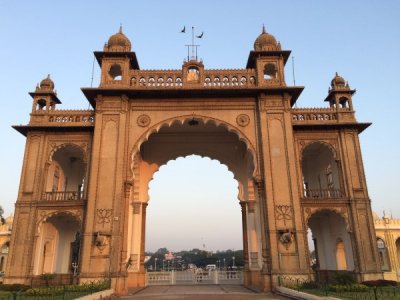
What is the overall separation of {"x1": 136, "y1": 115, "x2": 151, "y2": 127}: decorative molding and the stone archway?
1.66 metres

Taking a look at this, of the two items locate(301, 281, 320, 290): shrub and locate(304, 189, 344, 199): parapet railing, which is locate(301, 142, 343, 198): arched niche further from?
locate(301, 281, 320, 290): shrub

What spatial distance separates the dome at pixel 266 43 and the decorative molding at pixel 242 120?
4.01 m

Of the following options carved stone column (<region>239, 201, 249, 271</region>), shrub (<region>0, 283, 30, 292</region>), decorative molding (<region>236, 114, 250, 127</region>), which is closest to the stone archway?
carved stone column (<region>239, 201, 249, 271</region>)

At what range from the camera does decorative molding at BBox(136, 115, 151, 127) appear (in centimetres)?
1845

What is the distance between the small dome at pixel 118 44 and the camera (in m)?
19.7

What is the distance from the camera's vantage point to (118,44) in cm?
1978

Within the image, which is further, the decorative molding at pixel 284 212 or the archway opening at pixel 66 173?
the archway opening at pixel 66 173

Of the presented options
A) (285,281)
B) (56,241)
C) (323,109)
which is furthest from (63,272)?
(323,109)

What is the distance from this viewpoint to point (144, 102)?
18797 millimetres

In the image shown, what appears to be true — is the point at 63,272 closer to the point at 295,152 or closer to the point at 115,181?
the point at 115,181

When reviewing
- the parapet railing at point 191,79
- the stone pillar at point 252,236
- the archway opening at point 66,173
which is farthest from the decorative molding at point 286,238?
the archway opening at point 66,173

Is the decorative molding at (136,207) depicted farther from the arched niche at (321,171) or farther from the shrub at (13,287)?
the arched niche at (321,171)

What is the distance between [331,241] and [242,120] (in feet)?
28.0

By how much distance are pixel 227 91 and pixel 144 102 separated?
4.31 metres
